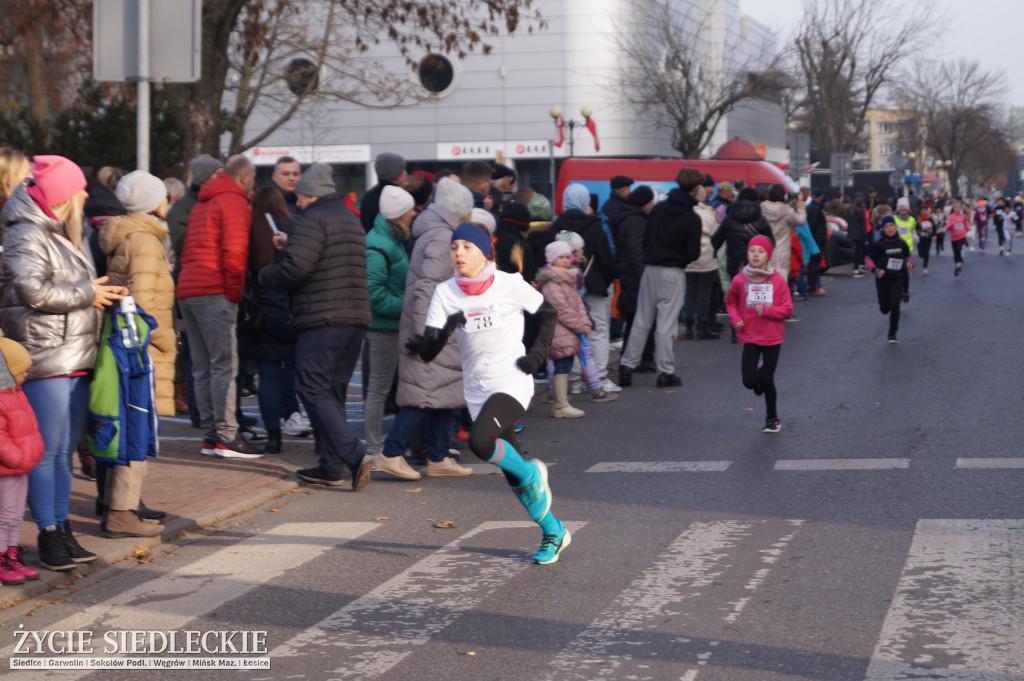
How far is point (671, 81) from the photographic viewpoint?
1838 inches

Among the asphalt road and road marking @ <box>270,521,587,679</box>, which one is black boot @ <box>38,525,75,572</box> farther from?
road marking @ <box>270,521,587,679</box>

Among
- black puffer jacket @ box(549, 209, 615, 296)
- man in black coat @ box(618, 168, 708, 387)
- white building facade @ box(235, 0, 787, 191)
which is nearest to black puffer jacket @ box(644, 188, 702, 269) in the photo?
man in black coat @ box(618, 168, 708, 387)

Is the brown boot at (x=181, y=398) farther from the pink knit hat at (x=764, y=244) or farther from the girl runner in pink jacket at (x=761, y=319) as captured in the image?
the pink knit hat at (x=764, y=244)

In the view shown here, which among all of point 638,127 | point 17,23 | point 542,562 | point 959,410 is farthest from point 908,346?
point 638,127

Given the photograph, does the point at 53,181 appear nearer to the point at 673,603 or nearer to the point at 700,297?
the point at 673,603

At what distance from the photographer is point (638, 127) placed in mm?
49906

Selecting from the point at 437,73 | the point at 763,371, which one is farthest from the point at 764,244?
the point at 437,73

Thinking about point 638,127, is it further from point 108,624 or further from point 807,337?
point 108,624

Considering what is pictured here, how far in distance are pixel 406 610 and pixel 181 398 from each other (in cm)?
666

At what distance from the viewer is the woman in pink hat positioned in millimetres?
5973

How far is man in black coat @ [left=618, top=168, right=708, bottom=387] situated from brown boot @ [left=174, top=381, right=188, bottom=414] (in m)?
4.28

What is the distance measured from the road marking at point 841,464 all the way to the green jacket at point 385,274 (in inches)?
113

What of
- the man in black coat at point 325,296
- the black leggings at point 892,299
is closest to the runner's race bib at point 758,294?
the man in black coat at point 325,296

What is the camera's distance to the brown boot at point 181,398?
11.5 metres
